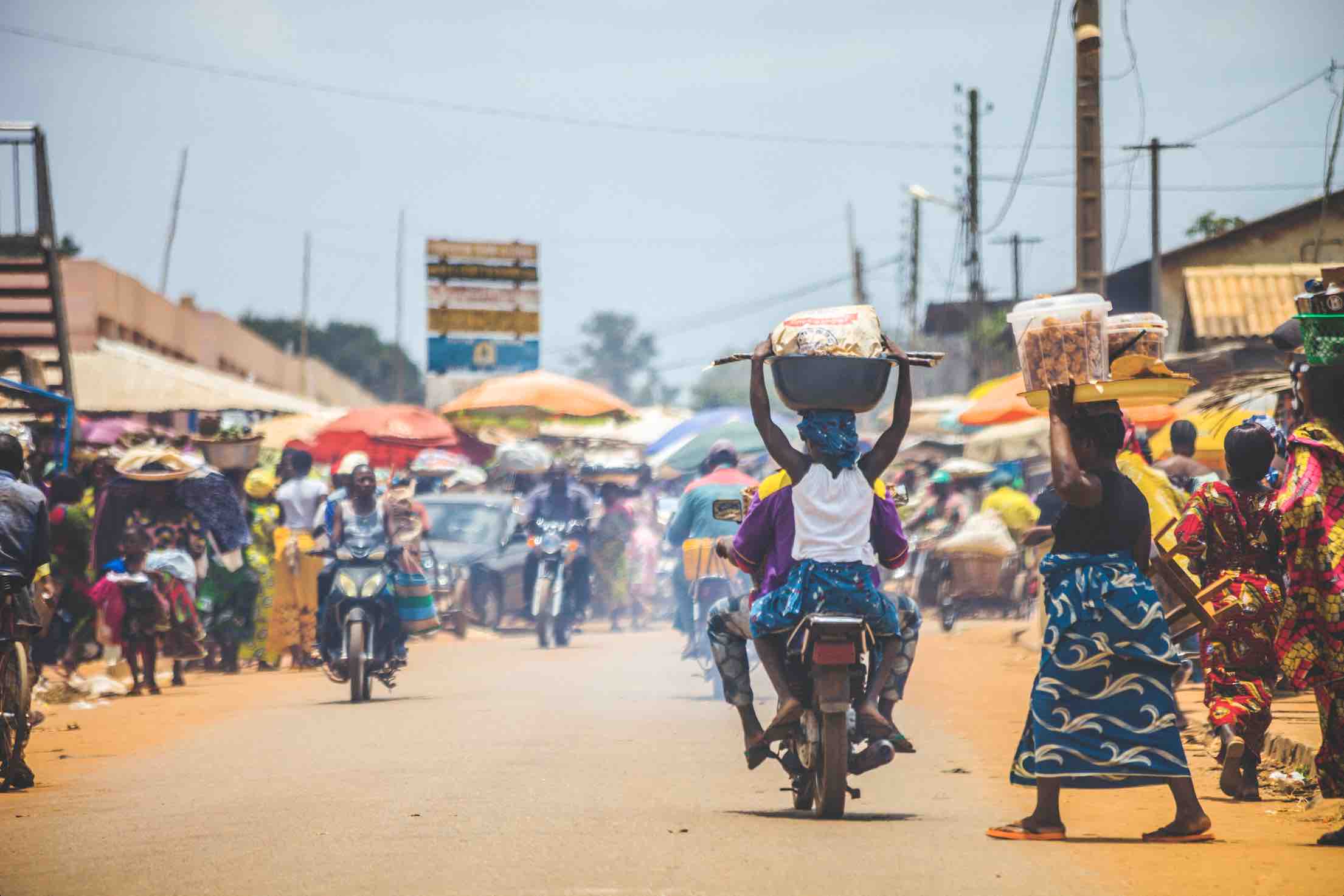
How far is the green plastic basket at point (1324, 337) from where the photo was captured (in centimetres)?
730

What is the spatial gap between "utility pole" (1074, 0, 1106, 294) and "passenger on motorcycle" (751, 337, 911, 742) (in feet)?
35.8

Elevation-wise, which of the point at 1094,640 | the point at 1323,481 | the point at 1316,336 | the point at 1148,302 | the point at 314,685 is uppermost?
the point at 1148,302

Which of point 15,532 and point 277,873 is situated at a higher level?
point 15,532

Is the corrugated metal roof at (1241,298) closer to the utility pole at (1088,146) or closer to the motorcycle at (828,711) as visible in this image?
the utility pole at (1088,146)

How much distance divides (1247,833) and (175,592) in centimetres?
1128

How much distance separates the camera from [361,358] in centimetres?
11569

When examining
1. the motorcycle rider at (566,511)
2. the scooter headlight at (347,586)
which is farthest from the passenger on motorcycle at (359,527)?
the motorcycle rider at (566,511)

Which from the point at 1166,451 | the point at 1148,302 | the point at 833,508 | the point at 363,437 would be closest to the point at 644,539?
the point at 363,437

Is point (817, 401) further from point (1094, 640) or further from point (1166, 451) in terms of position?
point (1166, 451)

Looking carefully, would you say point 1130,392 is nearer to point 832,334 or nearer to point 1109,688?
point 1109,688

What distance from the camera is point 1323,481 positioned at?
7.21m

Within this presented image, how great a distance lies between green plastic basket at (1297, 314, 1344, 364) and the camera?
7297 mm

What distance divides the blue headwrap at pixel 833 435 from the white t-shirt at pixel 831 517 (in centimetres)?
8

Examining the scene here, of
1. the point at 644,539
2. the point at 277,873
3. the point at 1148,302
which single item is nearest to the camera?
the point at 277,873
